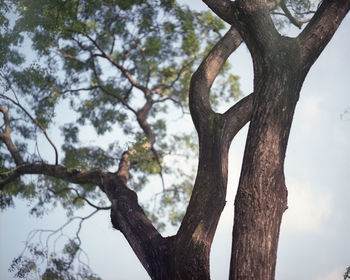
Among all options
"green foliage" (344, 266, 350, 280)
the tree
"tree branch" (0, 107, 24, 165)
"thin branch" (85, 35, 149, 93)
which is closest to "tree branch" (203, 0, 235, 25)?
the tree

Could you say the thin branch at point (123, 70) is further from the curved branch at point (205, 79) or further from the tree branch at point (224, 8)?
the tree branch at point (224, 8)

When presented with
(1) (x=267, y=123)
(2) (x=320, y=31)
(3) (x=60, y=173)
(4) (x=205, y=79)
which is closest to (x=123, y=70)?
(3) (x=60, y=173)

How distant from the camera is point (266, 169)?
327cm

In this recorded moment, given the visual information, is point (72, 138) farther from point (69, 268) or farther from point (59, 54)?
point (69, 268)

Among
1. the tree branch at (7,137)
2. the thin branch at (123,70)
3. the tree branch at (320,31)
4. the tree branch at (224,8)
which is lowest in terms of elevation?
the tree branch at (320,31)

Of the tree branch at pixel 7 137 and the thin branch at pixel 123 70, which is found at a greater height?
the thin branch at pixel 123 70

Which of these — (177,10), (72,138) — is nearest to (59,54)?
(72,138)

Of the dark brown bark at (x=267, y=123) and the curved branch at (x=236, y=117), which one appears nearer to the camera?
the dark brown bark at (x=267, y=123)

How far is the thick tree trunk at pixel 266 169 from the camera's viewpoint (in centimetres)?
313

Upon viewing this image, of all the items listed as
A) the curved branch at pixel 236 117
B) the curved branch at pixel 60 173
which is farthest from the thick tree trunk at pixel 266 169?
the curved branch at pixel 60 173

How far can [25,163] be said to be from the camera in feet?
25.7

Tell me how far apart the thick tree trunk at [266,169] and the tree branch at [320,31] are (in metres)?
0.11

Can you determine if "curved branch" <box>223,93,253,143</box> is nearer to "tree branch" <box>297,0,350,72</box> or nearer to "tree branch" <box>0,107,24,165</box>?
"tree branch" <box>297,0,350,72</box>

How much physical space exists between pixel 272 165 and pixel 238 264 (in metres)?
0.82
